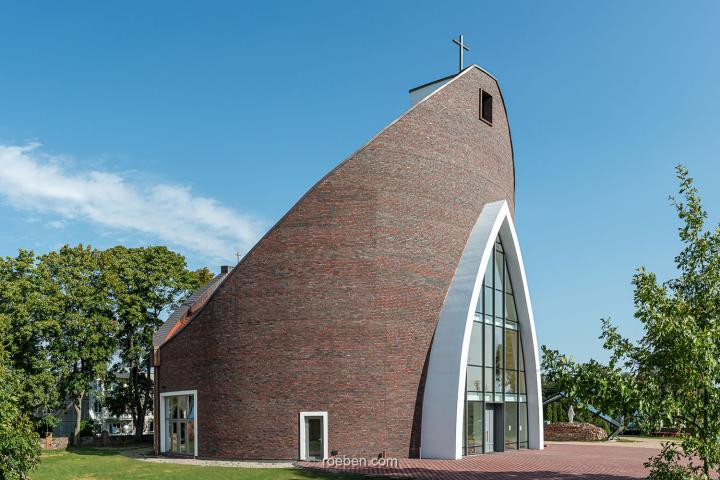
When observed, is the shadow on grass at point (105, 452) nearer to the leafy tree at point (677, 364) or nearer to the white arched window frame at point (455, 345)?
the white arched window frame at point (455, 345)

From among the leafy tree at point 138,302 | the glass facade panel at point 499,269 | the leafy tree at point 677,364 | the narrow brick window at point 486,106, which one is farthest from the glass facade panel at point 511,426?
the leafy tree at point 138,302

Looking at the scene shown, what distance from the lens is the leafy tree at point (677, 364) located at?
11.4 metres

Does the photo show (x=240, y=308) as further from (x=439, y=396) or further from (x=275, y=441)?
(x=439, y=396)

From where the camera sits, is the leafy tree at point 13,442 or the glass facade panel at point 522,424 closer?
the leafy tree at point 13,442

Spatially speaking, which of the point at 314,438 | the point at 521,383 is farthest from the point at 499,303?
the point at 314,438

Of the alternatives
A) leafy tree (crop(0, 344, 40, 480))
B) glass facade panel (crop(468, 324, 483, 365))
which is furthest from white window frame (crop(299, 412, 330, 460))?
leafy tree (crop(0, 344, 40, 480))

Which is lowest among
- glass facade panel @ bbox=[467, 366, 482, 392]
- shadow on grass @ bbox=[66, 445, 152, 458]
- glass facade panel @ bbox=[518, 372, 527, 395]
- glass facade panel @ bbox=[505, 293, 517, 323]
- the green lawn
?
shadow on grass @ bbox=[66, 445, 152, 458]

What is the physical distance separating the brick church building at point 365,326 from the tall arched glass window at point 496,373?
0.09 meters

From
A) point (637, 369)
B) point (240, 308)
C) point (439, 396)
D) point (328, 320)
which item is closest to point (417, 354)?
point (439, 396)

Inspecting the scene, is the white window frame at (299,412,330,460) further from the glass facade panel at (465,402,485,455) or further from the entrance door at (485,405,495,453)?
the entrance door at (485,405,495,453)

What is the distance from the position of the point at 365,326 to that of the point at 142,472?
8794 millimetres

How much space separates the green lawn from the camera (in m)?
19.7

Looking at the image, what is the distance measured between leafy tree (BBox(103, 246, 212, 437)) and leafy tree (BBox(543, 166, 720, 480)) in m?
31.2

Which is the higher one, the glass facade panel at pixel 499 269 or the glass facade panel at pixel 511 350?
the glass facade panel at pixel 499 269
